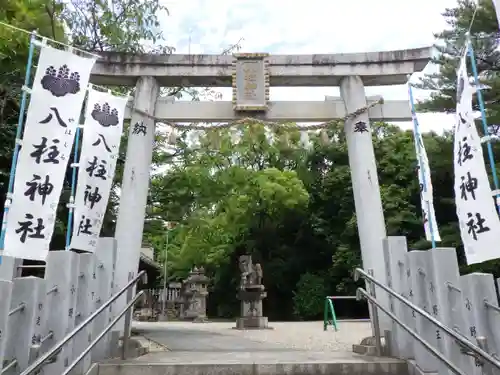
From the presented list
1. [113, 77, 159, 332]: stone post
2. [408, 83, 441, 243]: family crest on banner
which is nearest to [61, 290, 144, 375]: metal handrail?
[113, 77, 159, 332]: stone post

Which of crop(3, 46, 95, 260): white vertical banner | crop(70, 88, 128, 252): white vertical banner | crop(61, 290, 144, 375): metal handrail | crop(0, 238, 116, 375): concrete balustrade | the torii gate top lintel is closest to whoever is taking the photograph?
crop(61, 290, 144, 375): metal handrail

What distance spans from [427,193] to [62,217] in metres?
6.76

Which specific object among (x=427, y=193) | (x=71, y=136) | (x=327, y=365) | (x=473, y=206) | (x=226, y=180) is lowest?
(x=327, y=365)

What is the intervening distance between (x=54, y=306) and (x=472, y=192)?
458cm

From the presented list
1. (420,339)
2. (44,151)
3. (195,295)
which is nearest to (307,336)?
(420,339)

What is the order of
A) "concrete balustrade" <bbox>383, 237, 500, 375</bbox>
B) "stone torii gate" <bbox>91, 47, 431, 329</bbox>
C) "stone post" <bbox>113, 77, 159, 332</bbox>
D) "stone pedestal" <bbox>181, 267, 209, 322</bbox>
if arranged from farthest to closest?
"stone pedestal" <bbox>181, 267, 209, 322</bbox> → "stone torii gate" <bbox>91, 47, 431, 329</bbox> → "stone post" <bbox>113, 77, 159, 332</bbox> → "concrete balustrade" <bbox>383, 237, 500, 375</bbox>

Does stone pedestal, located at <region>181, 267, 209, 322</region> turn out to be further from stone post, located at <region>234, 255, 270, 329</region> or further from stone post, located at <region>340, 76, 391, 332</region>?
stone post, located at <region>340, 76, 391, 332</region>

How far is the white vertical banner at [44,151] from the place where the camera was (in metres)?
4.85

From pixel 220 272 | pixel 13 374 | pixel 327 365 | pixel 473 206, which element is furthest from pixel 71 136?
pixel 220 272

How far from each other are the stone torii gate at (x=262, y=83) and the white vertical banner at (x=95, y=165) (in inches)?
46.5

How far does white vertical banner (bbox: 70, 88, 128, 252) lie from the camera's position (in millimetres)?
5910

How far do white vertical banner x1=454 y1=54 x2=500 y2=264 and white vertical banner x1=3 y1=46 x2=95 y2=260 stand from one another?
179 inches

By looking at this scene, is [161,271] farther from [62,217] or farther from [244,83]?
[244,83]

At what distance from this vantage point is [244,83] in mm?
8078
